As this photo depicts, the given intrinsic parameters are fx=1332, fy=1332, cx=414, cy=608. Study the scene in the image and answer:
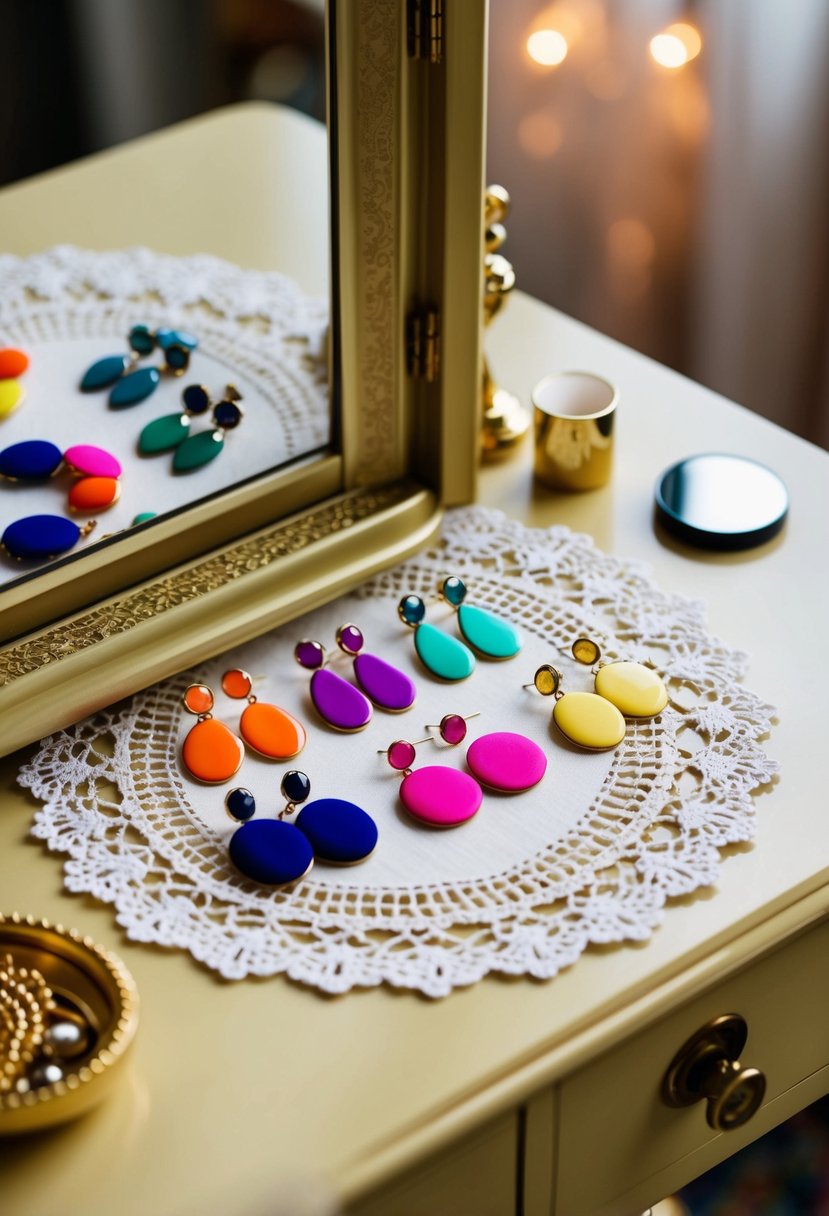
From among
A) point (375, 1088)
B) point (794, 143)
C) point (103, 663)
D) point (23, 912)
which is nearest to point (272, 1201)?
point (375, 1088)

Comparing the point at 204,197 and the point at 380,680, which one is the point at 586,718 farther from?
the point at 204,197

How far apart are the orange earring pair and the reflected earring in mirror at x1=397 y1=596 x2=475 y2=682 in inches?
3.2

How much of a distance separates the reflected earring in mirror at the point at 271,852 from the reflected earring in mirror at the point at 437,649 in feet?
0.45

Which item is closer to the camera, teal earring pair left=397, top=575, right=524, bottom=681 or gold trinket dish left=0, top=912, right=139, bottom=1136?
gold trinket dish left=0, top=912, right=139, bottom=1136

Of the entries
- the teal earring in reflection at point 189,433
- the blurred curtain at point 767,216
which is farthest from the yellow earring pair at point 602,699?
the blurred curtain at point 767,216

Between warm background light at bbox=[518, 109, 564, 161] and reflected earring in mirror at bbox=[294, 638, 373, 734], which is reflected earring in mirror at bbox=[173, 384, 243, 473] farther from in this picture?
warm background light at bbox=[518, 109, 564, 161]

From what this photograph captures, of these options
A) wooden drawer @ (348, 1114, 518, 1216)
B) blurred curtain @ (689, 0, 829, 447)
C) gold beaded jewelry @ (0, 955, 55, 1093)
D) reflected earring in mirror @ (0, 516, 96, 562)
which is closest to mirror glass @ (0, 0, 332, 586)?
reflected earring in mirror @ (0, 516, 96, 562)

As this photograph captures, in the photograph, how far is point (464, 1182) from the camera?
563 mm

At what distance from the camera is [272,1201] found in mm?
483

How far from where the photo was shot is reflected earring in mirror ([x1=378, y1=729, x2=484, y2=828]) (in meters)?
0.63

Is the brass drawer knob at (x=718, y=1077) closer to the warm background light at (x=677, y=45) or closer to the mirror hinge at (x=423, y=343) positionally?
the mirror hinge at (x=423, y=343)

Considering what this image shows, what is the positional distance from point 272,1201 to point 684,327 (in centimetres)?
114

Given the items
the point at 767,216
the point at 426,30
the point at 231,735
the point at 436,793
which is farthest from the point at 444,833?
the point at 767,216

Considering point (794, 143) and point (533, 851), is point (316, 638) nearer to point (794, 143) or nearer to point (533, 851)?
point (533, 851)
